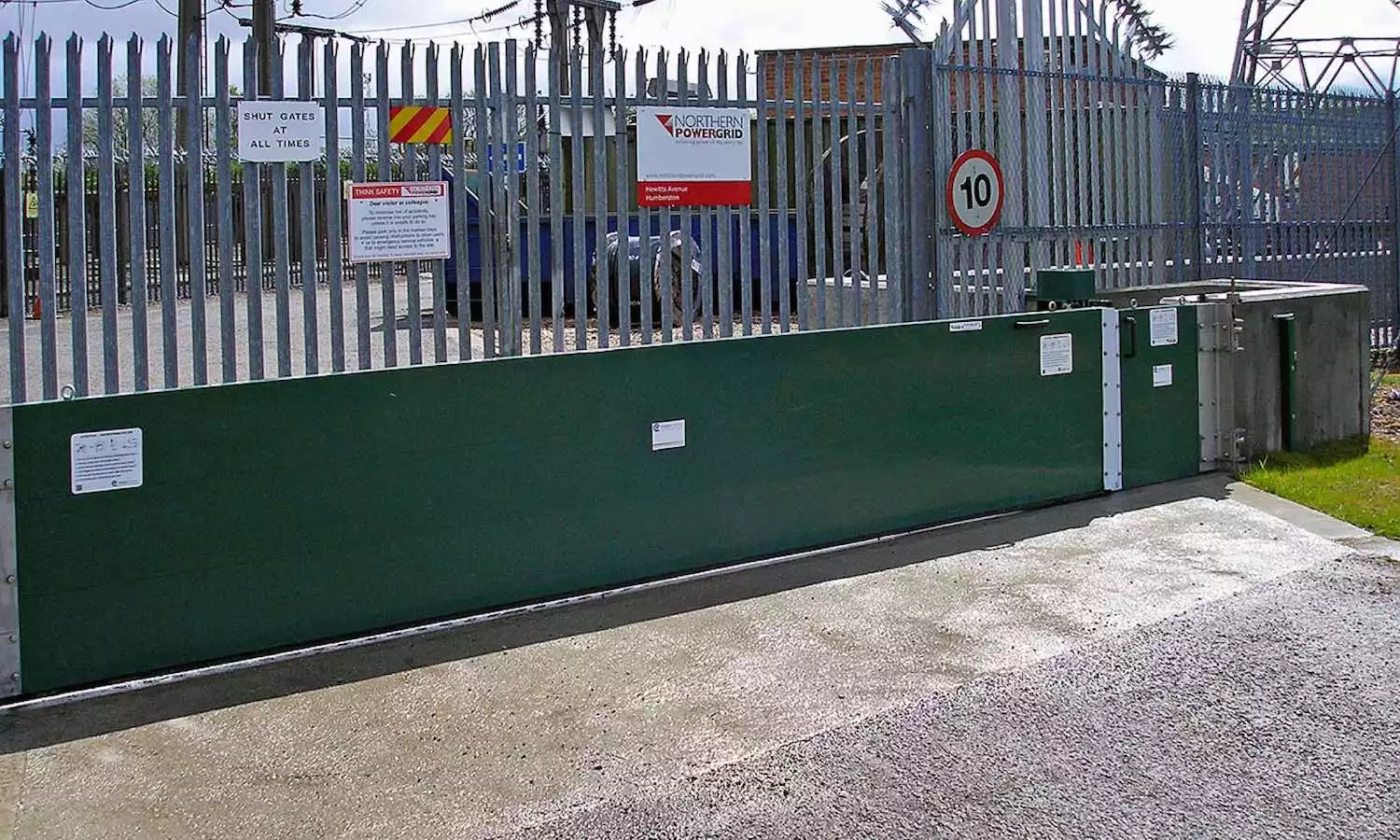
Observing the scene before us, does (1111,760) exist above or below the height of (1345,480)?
below

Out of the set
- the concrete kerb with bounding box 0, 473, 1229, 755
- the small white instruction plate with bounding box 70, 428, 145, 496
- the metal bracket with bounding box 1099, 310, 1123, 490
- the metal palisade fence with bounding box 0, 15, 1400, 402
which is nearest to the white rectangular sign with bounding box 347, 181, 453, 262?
the metal palisade fence with bounding box 0, 15, 1400, 402

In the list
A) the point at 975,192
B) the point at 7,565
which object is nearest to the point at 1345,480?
the point at 975,192

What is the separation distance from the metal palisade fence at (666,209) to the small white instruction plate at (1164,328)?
1878 millimetres

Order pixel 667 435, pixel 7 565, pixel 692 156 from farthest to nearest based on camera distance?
pixel 692 156 → pixel 667 435 → pixel 7 565

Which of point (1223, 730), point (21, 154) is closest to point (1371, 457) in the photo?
point (1223, 730)

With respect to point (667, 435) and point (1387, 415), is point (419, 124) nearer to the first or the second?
point (667, 435)

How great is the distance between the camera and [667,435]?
7.09m

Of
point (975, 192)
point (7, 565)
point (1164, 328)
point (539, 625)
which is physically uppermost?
point (975, 192)

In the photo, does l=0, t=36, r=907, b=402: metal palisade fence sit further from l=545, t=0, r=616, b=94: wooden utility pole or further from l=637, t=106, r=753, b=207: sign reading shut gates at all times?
l=545, t=0, r=616, b=94: wooden utility pole

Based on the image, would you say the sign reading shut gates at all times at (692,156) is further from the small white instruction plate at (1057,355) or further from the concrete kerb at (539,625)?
the concrete kerb at (539,625)

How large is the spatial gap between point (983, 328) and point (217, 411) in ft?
14.2

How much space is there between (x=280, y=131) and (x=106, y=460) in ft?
8.94

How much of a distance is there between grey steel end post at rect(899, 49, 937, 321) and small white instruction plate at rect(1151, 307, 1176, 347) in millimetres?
1907

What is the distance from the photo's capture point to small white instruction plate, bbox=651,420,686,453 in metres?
7.06
